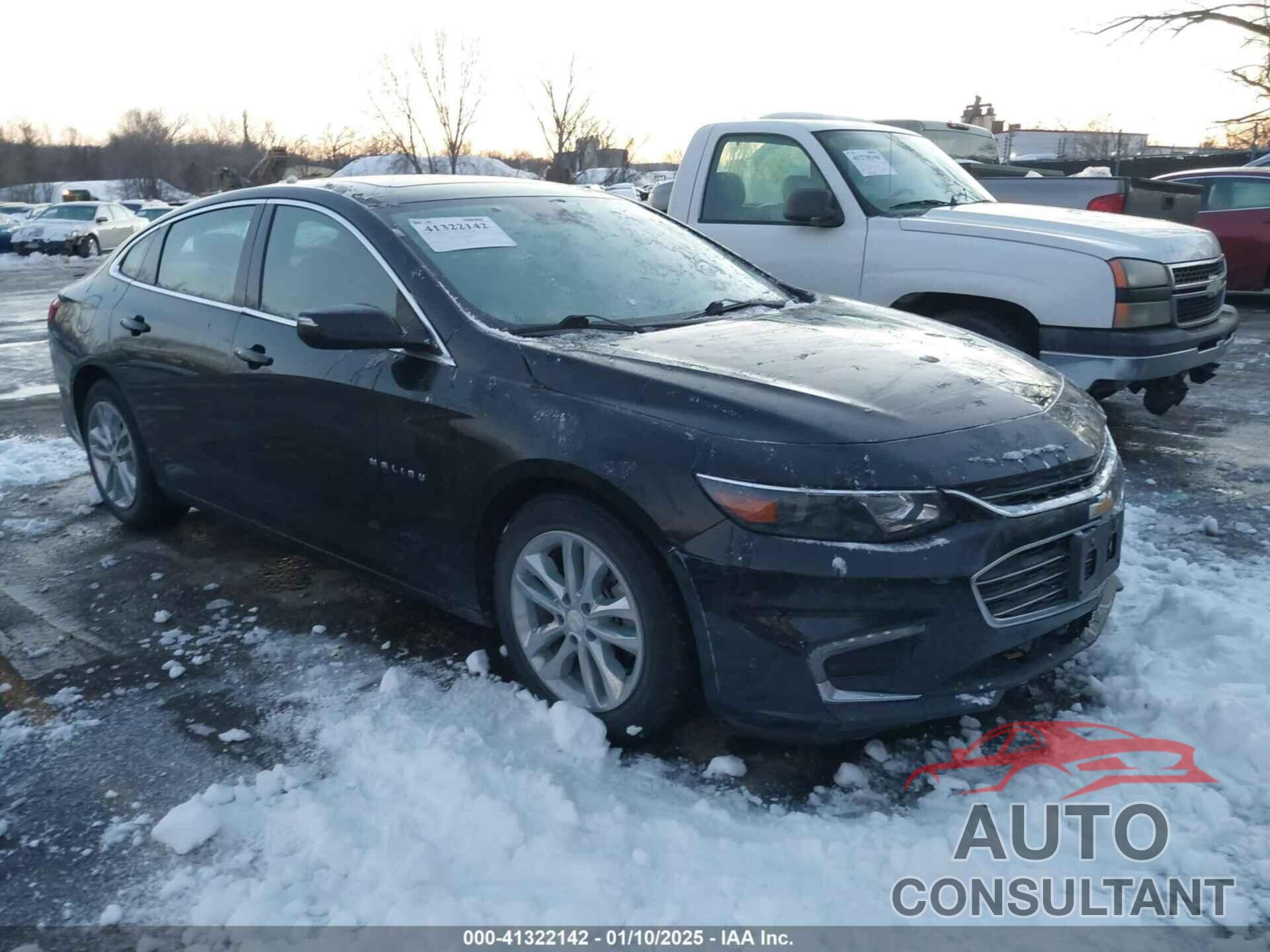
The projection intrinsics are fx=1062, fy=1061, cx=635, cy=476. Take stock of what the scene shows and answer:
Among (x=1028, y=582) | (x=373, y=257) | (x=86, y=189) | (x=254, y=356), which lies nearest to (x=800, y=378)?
(x=1028, y=582)

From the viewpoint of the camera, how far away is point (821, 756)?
9.87 ft

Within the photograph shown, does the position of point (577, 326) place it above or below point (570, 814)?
above

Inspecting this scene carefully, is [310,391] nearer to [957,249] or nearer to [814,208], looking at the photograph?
[814,208]

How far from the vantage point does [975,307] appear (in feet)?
19.4

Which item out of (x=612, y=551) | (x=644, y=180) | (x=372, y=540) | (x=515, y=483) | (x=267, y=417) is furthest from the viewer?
(x=644, y=180)

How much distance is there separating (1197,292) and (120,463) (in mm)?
5705

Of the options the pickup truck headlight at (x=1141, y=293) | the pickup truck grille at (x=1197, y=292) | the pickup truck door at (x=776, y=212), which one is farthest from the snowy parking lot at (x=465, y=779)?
the pickup truck door at (x=776, y=212)

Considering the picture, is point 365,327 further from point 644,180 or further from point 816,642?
point 644,180

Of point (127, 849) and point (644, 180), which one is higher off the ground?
point (644, 180)

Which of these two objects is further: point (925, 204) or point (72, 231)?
point (72, 231)

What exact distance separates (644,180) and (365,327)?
30690mm

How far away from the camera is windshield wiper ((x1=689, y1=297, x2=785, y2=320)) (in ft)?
12.4

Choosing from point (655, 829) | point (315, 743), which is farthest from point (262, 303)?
point (655, 829)

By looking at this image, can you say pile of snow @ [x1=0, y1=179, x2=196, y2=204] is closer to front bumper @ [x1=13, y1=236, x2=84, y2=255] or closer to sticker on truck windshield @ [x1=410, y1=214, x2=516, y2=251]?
front bumper @ [x1=13, y1=236, x2=84, y2=255]
